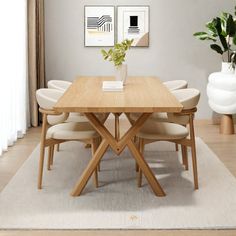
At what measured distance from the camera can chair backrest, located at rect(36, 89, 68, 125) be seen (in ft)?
14.7

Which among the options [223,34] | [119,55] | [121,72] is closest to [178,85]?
[121,72]

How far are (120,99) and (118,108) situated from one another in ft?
1.22

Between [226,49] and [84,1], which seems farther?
[84,1]

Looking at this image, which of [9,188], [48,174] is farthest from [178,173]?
[9,188]

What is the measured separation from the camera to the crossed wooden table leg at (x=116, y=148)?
13.8 ft

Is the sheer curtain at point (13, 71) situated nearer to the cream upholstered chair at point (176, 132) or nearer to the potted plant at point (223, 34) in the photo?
the cream upholstered chair at point (176, 132)

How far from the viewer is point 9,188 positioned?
177 inches

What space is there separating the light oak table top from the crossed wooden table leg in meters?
0.15

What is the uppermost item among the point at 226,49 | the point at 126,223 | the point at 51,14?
the point at 51,14

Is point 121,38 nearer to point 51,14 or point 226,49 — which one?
point 51,14

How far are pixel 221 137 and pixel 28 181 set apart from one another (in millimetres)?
2686

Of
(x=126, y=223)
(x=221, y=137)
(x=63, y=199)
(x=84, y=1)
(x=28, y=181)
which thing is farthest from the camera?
(x=84, y=1)

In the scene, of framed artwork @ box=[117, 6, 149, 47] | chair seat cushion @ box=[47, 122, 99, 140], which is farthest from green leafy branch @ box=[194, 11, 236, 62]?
chair seat cushion @ box=[47, 122, 99, 140]

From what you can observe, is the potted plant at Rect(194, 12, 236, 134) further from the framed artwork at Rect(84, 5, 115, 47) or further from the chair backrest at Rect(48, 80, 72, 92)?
the chair backrest at Rect(48, 80, 72, 92)
